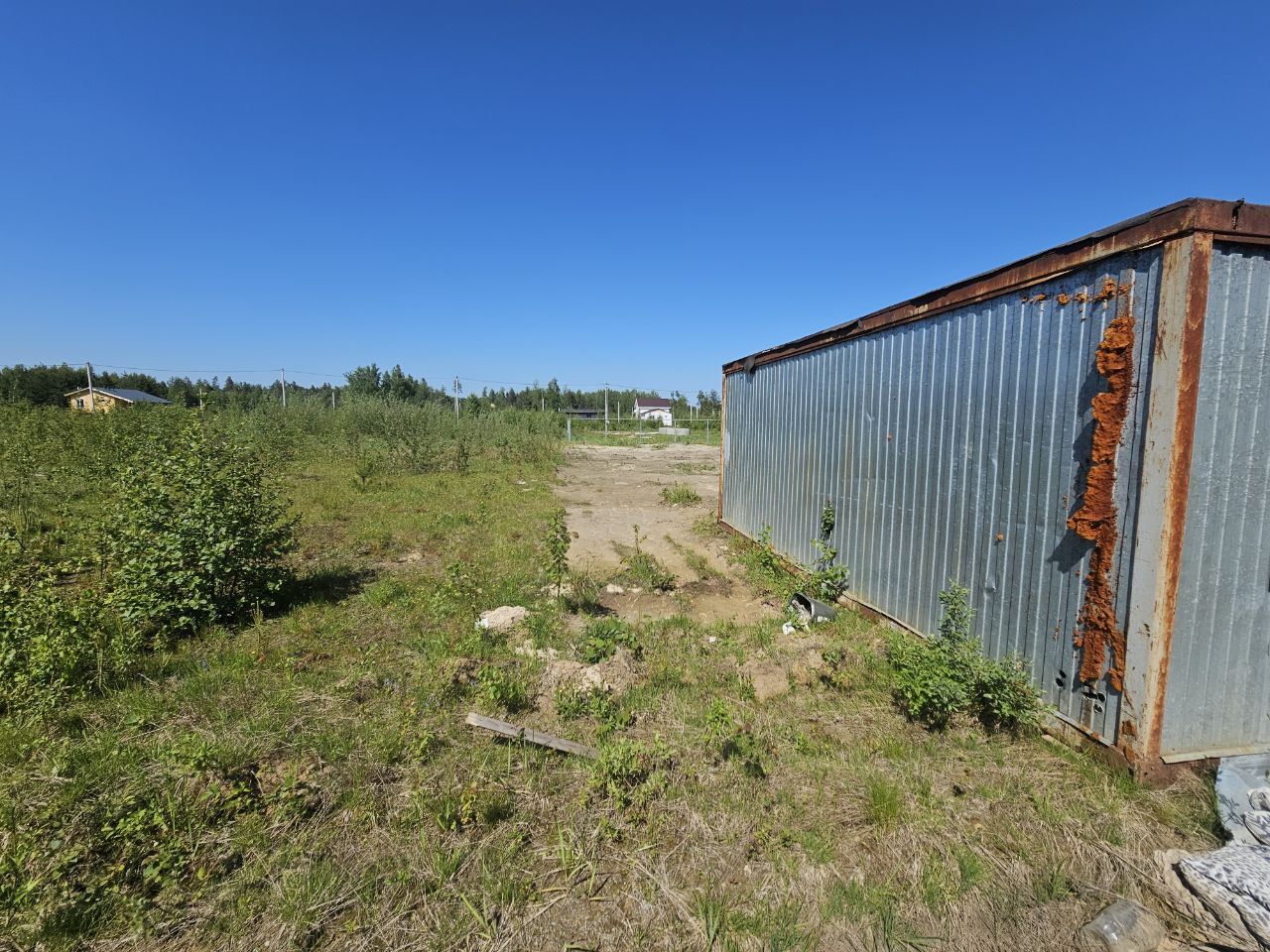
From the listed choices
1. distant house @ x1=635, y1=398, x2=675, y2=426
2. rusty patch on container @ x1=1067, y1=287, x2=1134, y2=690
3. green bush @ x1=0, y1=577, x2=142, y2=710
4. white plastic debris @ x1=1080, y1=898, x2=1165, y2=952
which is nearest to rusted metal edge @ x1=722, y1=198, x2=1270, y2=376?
rusty patch on container @ x1=1067, y1=287, x2=1134, y2=690

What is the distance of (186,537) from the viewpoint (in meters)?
4.33

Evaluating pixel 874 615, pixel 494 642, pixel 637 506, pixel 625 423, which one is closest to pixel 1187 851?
pixel 874 615

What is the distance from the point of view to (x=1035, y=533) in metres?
3.25

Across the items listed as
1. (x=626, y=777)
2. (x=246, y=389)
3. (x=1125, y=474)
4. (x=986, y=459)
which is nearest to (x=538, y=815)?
(x=626, y=777)

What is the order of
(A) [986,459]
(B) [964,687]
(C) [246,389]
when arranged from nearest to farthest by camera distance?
(B) [964,687], (A) [986,459], (C) [246,389]

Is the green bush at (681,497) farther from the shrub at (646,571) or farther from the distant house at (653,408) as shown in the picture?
the distant house at (653,408)

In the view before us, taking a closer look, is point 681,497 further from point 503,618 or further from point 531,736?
point 531,736

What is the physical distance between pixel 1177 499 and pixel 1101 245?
4.48 ft

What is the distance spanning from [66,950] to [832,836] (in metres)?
2.83

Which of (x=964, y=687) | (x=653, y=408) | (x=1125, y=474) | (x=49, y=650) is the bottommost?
(x=964, y=687)

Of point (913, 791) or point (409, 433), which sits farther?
point (409, 433)

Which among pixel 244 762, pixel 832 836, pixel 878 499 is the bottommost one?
pixel 832 836

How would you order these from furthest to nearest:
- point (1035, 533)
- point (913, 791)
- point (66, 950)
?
point (1035, 533), point (913, 791), point (66, 950)

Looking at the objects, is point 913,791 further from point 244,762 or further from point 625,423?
point 625,423
